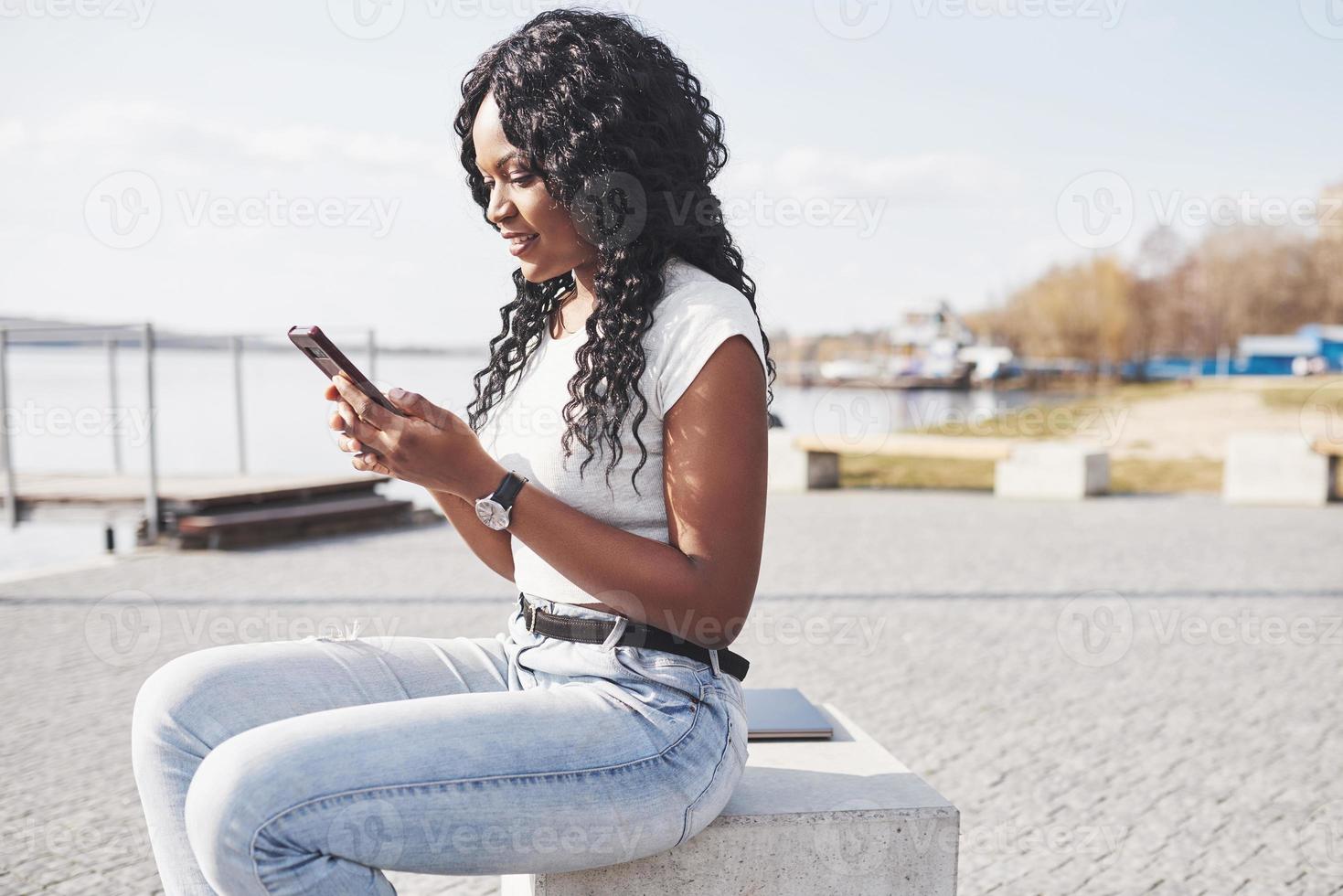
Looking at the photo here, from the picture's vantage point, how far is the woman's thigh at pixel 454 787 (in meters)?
1.45

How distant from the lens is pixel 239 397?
10.7 m

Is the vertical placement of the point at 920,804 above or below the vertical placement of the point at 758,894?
above

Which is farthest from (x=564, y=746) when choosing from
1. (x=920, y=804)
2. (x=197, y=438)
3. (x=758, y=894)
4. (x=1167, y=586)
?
(x=197, y=438)

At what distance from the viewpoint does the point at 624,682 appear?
5.71ft

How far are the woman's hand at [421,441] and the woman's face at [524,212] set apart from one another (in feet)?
1.38

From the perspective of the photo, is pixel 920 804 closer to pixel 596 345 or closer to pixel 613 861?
pixel 613 861

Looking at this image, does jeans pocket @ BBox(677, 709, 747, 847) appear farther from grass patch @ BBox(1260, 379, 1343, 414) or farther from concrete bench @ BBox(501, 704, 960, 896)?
grass patch @ BBox(1260, 379, 1343, 414)

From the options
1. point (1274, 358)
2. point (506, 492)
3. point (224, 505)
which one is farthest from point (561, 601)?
point (1274, 358)

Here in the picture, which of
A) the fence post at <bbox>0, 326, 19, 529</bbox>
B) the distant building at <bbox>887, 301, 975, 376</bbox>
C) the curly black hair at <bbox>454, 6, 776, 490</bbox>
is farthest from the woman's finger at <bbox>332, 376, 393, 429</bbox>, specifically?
the distant building at <bbox>887, 301, 975, 376</bbox>

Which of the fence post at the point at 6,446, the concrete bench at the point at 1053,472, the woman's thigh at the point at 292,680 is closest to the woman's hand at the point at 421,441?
the woman's thigh at the point at 292,680

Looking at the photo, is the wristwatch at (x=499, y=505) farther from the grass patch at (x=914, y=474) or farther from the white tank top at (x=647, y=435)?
the grass patch at (x=914, y=474)

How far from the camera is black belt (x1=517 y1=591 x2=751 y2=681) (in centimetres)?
174

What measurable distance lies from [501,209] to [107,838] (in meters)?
2.56

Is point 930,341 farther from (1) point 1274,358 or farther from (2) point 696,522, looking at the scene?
(2) point 696,522
